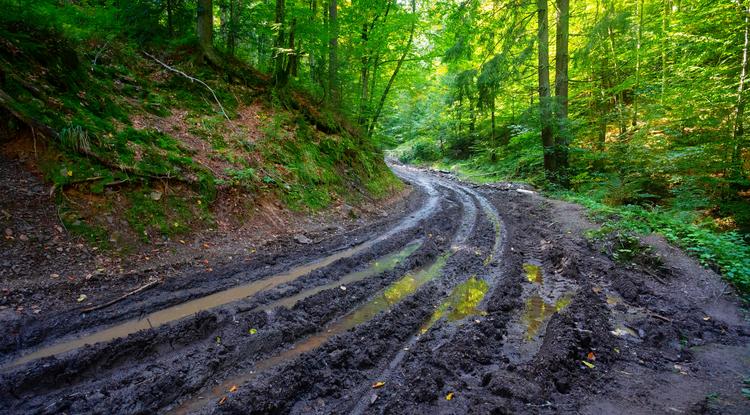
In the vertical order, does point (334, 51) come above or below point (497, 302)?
above

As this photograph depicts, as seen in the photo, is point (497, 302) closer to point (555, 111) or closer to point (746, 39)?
point (746, 39)

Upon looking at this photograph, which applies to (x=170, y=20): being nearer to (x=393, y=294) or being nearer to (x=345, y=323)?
(x=393, y=294)

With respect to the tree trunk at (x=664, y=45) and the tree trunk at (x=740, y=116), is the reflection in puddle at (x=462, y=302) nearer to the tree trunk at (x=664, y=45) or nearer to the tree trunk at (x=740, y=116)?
the tree trunk at (x=740, y=116)

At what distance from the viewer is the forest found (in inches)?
118

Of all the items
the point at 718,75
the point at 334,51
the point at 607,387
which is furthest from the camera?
the point at 334,51

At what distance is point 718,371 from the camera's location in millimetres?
3092

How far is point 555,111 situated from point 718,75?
13.6 feet

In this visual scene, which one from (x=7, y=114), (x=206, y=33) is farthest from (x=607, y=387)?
(x=206, y=33)

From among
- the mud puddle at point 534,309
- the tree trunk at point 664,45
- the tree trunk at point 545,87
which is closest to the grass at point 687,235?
the mud puddle at point 534,309

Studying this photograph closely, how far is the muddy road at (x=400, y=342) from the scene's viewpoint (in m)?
2.76

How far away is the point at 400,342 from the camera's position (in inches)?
145

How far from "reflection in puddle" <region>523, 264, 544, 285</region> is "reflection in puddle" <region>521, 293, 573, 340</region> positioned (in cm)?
59

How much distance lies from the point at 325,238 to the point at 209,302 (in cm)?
330

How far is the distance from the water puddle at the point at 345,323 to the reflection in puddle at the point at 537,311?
60.9 inches
